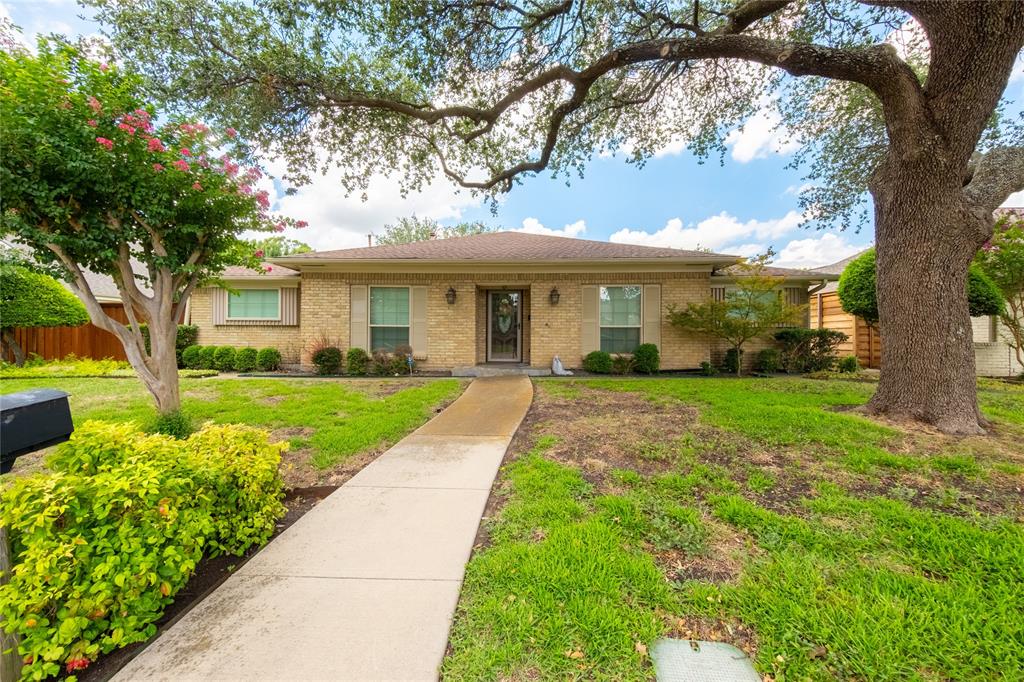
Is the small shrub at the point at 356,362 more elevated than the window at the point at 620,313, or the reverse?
the window at the point at 620,313

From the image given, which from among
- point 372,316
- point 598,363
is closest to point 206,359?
point 372,316

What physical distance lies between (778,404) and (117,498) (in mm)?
6733

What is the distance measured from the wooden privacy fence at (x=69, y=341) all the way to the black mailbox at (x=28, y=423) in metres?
13.3

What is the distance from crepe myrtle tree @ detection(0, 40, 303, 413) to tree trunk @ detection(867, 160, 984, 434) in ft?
24.9

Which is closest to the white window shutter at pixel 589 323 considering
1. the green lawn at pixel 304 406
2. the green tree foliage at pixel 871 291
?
the green lawn at pixel 304 406

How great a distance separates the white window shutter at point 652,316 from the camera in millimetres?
9383

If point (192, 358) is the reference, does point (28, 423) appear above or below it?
above

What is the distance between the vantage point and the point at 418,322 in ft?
31.2

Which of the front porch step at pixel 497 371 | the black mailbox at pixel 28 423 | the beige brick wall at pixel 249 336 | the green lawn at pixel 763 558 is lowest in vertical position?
the green lawn at pixel 763 558

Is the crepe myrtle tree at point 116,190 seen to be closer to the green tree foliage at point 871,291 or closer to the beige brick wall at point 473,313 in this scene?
the beige brick wall at point 473,313

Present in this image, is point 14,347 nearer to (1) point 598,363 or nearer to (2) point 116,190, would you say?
(2) point 116,190

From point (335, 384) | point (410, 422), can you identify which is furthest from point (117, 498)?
point (335, 384)

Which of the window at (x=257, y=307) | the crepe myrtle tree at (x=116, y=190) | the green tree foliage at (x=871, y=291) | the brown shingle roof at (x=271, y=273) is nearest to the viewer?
the crepe myrtle tree at (x=116, y=190)

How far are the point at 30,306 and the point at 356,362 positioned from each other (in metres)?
8.34
